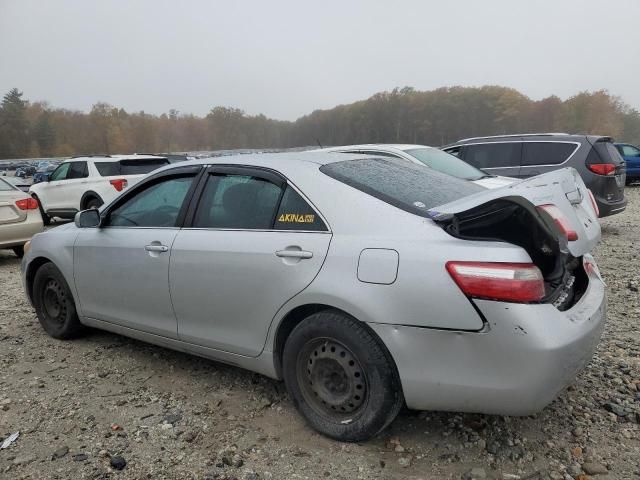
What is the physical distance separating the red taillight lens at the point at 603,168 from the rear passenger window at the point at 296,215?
6865 millimetres

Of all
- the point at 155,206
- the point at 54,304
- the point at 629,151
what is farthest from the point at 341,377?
the point at 629,151

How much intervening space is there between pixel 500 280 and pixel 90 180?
11445 mm

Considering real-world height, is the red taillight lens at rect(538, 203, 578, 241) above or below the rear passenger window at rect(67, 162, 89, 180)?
above

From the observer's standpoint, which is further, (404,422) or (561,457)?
(404,422)

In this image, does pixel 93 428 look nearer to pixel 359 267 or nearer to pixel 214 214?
pixel 214 214

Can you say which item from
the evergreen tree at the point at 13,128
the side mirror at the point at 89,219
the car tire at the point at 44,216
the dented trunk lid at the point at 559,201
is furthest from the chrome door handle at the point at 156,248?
the evergreen tree at the point at 13,128

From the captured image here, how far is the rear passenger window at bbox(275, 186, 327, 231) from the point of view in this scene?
2699 mm

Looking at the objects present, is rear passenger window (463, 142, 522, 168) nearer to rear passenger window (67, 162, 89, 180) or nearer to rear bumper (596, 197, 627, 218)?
rear bumper (596, 197, 627, 218)

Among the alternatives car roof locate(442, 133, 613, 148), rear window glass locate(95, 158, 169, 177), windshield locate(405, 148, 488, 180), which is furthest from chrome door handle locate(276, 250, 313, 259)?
rear window glass locate(95, 158, 169, 177)

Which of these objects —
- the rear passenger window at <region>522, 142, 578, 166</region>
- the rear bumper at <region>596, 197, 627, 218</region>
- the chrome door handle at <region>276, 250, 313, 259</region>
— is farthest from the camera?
the rear passenger window at <region>522, 142, 578, 166</region>

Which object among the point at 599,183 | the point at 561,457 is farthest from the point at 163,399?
the point at 599,183

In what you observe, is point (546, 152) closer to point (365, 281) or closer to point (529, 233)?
point (529, 233)

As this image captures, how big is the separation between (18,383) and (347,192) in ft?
8.82

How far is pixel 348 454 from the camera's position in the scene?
8.35 ft
